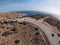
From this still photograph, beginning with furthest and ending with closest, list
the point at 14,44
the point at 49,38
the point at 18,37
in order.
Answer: the point at 49,38 < the point at 18,37 < the point at 14,44

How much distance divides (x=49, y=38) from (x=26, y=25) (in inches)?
472

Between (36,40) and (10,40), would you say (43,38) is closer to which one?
(36,40)

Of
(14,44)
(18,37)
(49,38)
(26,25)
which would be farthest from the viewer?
(26,25)

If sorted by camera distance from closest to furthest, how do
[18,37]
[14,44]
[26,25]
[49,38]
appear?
[14,44] < [18,37] < [49,38] < [26,25]

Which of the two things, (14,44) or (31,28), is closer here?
(14,44)

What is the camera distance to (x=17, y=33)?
58.1 meters

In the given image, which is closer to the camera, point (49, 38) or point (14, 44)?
point (14, 44)

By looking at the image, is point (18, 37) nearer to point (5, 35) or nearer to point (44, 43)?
point (5, 35)

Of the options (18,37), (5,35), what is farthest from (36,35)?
(5,35)

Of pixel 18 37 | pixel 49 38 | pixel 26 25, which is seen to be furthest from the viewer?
pixel 26 25

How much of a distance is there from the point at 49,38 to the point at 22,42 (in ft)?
39.9

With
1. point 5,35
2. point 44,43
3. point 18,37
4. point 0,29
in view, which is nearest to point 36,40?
point 44,43

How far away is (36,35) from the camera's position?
5728 cm

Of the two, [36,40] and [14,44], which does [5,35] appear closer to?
[14,44]
